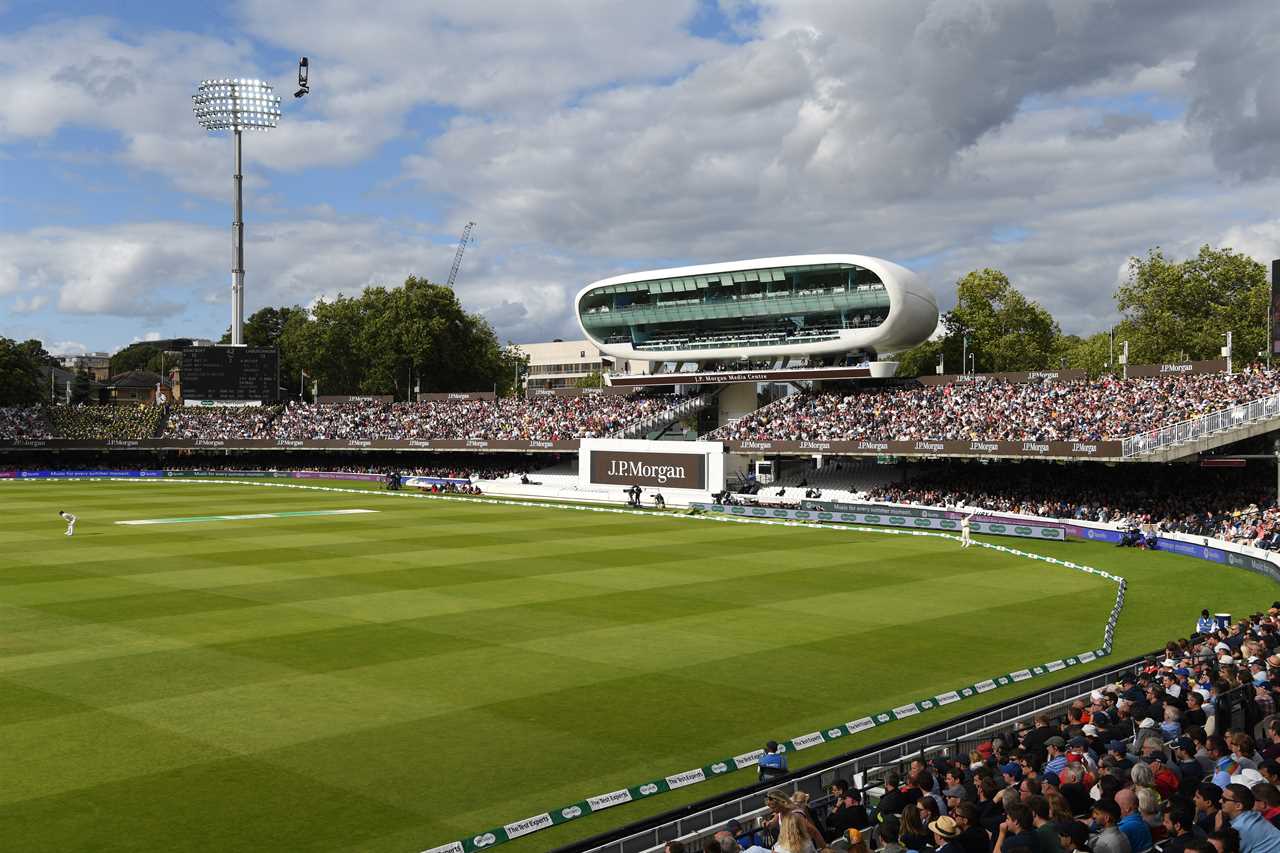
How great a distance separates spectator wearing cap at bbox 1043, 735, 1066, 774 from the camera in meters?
10.8

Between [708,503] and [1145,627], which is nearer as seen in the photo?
[1145,627]

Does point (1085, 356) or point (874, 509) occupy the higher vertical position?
point (1085, 356)

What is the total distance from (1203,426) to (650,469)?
3174 cm

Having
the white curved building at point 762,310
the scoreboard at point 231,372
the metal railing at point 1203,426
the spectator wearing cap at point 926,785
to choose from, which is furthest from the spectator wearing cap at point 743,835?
the scoreboard at point 231,372

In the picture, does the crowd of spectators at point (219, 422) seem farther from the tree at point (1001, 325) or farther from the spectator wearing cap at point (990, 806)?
the spectator wearing cap at point (990, 806)

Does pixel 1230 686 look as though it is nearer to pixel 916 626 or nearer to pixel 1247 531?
pixel 916 626

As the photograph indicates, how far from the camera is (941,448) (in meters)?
54.2

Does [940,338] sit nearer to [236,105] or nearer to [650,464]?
[650,464]

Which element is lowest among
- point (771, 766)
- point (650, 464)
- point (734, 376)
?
point (771, 766)

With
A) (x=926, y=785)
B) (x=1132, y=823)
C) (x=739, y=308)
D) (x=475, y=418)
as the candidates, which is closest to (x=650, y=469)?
(x=739, y=308)

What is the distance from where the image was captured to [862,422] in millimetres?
62188

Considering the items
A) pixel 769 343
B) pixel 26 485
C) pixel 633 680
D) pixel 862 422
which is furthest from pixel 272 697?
pixel 26 485

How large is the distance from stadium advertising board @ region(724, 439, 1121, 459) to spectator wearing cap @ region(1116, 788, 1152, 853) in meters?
41.0

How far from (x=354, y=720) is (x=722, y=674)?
6829 millimetres
